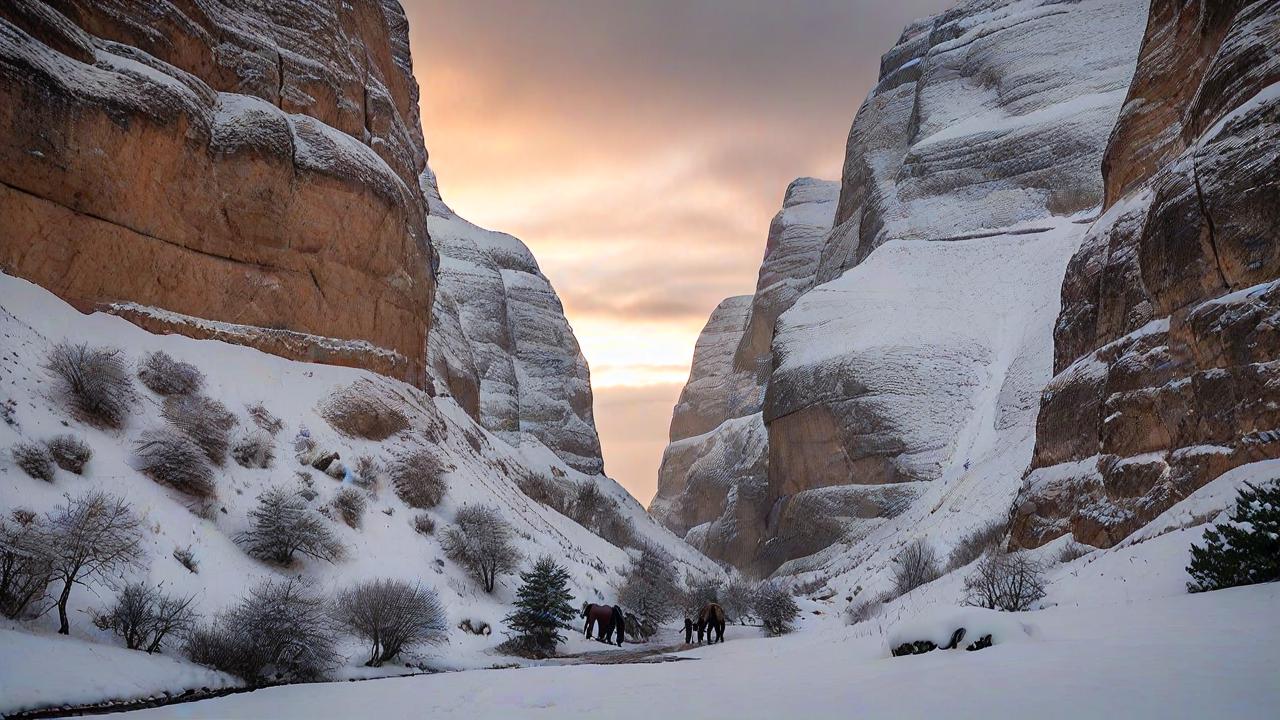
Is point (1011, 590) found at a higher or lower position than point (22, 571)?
higher

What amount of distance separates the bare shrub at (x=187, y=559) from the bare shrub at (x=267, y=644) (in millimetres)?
2699

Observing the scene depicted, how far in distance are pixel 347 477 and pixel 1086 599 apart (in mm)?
17124

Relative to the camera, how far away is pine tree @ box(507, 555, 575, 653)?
749 inches

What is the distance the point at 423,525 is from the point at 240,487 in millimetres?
5015

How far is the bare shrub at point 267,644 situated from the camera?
12.0 meters

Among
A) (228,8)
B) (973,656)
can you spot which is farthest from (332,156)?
(973,656)

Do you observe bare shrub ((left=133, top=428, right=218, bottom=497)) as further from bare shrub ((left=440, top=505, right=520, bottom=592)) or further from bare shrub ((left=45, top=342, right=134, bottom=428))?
bare shrub ((left=440, top=505, right=520, bottom=592))

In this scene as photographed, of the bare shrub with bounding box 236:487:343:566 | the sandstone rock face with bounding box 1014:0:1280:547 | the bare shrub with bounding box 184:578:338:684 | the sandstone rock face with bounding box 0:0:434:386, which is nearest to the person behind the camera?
the bare shrub with bounding box 184:578:338:684

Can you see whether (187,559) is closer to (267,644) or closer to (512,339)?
(267,644)

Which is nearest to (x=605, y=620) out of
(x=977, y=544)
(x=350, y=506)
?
(x=350, y=506)

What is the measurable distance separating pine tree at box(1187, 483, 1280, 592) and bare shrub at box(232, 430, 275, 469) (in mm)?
18510

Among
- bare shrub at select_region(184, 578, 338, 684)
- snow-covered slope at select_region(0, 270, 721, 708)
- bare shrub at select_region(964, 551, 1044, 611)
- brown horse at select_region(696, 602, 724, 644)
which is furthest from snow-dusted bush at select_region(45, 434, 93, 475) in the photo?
bare shrub at select_region(964, 551, 1044, 611)

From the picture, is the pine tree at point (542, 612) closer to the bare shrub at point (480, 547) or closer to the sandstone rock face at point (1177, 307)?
the bare shrub at point (480, 547)

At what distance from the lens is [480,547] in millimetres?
22906
